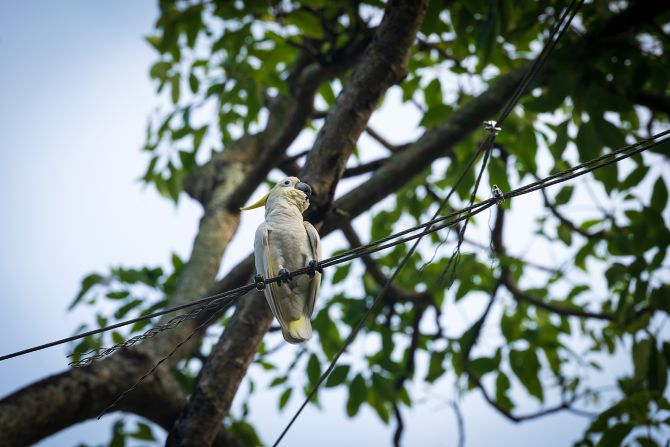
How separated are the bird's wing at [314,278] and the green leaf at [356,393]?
130cm

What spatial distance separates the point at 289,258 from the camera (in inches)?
89.3

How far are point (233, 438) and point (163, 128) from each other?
2401 millimetres

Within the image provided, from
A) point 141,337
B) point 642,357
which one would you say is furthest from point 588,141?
point 141,337

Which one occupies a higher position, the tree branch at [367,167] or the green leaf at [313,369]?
the tree branch at [367,167]

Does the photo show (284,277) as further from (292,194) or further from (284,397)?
(284,397)

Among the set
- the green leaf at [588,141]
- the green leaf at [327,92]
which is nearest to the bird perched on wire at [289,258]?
the green leaf at [588,141]

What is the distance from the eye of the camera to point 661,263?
3.16 metres

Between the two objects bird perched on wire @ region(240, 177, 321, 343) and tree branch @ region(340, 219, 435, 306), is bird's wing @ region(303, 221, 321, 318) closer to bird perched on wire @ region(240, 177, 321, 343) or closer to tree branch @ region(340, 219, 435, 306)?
bird perched on wire @ region(240, 177, 321, 343)

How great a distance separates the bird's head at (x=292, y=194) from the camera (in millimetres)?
2316

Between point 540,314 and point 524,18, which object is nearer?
point 524,18

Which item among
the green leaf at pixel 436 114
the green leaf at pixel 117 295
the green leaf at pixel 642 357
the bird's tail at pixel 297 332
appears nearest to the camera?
the bird's tail at pixel 297 332

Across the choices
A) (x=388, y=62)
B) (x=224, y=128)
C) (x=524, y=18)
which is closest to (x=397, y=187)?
(x=388, y=62)

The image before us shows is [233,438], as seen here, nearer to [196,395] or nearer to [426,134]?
[196,395]

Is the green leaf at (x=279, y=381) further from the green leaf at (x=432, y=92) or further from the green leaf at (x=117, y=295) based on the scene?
the green leaf at (x=432, y=92)
